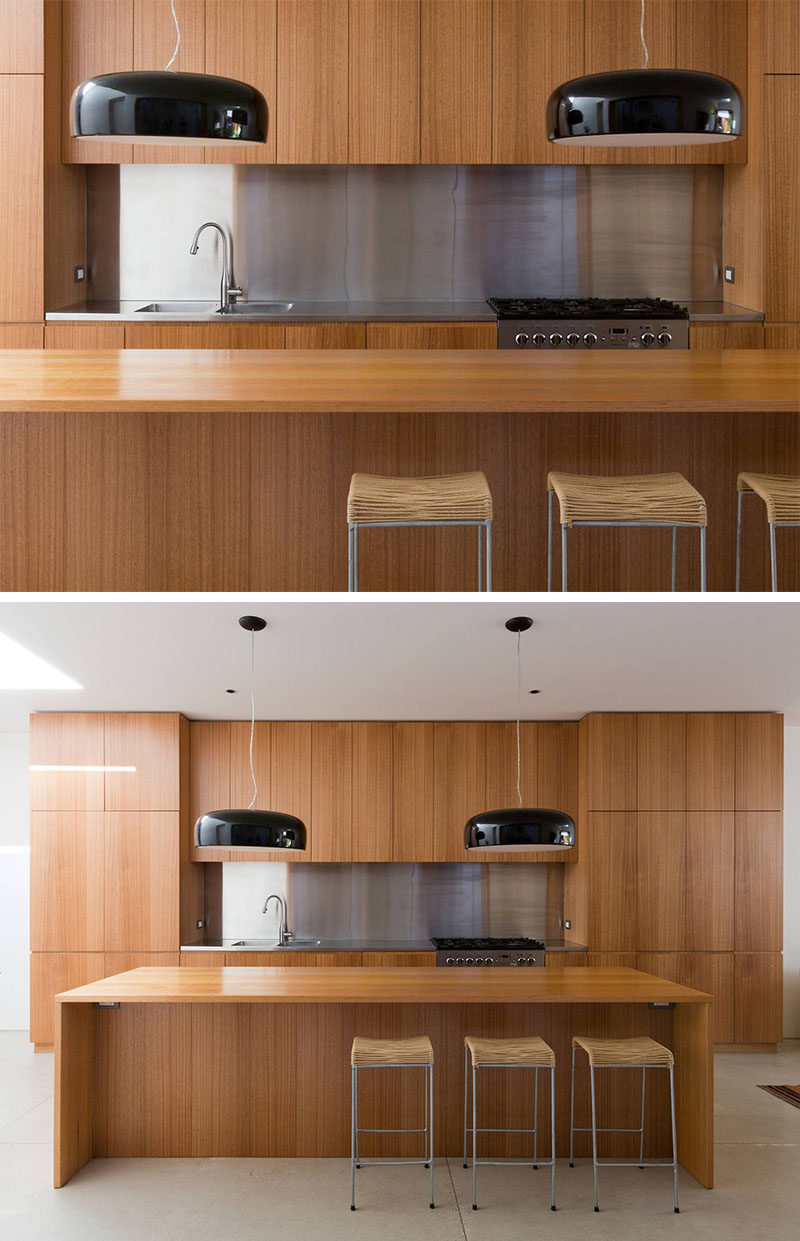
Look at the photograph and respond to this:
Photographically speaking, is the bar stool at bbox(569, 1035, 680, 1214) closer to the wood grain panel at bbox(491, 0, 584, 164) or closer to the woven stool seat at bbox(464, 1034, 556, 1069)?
the woven stool seat at bbox(464, 1034, 556, 1069)

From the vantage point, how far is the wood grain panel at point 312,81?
6363 millimetres

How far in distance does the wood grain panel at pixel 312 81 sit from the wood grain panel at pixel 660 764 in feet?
12.1

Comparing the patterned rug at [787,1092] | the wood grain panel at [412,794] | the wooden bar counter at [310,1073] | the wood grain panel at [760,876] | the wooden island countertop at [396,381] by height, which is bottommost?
the patterned rug at [787,1092]

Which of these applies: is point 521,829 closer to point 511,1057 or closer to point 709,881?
point 511,1057

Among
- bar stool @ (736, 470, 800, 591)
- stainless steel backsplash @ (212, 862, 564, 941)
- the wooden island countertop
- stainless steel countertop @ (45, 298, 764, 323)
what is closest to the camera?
the wooden island countertop

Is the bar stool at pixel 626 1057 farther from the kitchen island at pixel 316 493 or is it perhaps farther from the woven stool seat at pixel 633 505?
the woven stool seat at pixel 633 505

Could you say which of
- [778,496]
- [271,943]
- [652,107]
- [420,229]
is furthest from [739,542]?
[271,943]

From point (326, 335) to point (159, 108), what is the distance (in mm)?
2915

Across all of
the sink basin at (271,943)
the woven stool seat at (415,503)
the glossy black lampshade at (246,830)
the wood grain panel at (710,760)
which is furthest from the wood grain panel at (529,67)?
the sink basin at (271,943)

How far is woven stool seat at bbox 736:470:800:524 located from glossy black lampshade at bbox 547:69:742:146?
64.4 inches

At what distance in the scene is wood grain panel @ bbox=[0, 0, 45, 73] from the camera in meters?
A: 6.12

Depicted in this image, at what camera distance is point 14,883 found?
27.4 feet

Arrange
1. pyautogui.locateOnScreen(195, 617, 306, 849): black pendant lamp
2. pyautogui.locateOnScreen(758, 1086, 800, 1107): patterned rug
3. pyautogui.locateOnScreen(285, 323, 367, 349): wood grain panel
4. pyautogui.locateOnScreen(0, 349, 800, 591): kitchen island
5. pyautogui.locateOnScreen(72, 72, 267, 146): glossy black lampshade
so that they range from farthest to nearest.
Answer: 1. pyautogui.locateOnScreen(758, 1086, 800, 1107): patterned rug
2. pyautogui.locateOnScreen(285, 323, 367, 349): wood grain panel
3. pyautogui.locateOnScreen(0, 349, 800, 591): kitchen island
4. pyautogui.locateOnScreen(195, 617, 306, 849): black pendant lamp
5. pyautogui.locateOnScreen(72, 72, 267, 146): glossy black lampshade

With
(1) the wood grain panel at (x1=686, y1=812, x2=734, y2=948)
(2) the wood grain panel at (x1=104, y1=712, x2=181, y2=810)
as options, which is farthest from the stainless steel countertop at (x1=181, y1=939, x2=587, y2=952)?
(2) the wood grain panel at (x1=104, y1=712, x2=181, y2=810)
